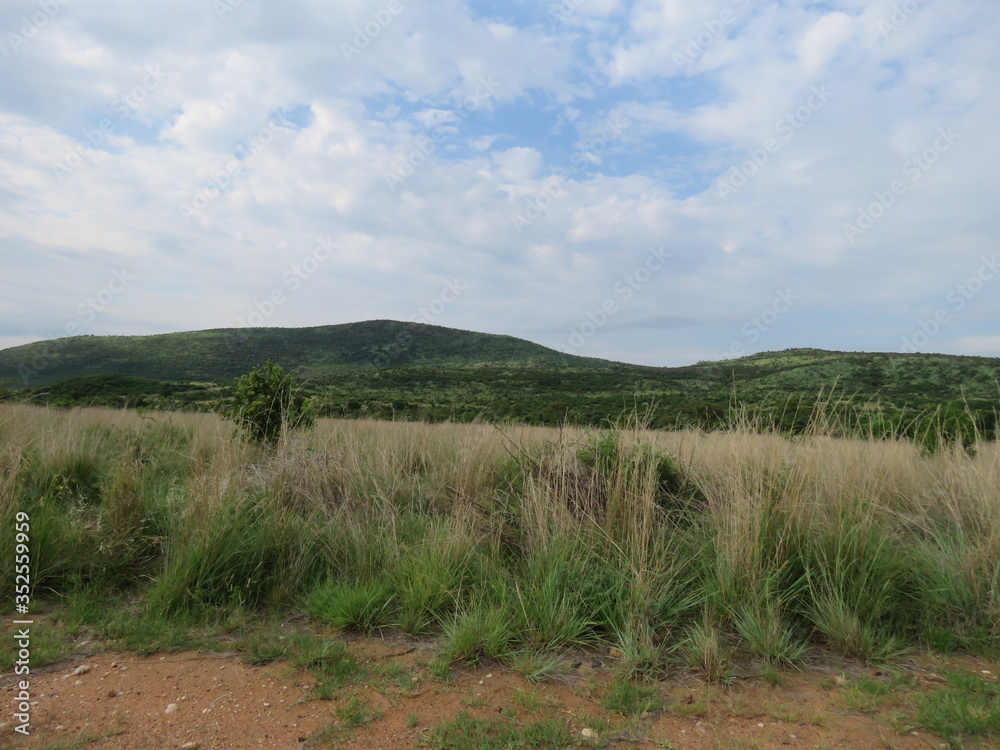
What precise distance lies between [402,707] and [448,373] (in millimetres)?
47607

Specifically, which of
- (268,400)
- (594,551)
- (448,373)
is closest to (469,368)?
(448,373)

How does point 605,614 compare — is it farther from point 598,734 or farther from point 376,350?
point 376,350

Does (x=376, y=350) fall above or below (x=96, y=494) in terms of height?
above

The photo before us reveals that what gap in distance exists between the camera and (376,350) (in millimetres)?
78625

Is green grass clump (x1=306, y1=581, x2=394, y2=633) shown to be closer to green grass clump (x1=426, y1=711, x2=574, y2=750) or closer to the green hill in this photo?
green grass clump (x1=426, y1=711, x2=574, y2=750)

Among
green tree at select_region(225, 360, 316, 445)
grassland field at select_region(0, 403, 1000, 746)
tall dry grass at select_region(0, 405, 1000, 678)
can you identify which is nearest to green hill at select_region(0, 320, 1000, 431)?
green tree at select_region(225, 360, 316, 445)

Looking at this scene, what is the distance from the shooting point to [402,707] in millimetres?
2629

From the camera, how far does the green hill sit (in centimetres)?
1891

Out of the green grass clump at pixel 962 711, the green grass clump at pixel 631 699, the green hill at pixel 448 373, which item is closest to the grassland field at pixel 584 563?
the green grass clump at pixel 962 711

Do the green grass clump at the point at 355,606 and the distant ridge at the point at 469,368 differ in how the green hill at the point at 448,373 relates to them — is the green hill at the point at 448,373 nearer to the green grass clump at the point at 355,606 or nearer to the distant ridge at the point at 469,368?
the distant ridge at the point at 469,368

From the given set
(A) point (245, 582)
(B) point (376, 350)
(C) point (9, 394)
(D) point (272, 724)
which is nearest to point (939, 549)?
(D) point (272, 724)

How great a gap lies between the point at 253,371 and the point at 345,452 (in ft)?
9.35

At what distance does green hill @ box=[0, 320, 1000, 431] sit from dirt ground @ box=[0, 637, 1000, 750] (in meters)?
2.83

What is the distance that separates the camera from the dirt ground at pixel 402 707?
2.36 metres
